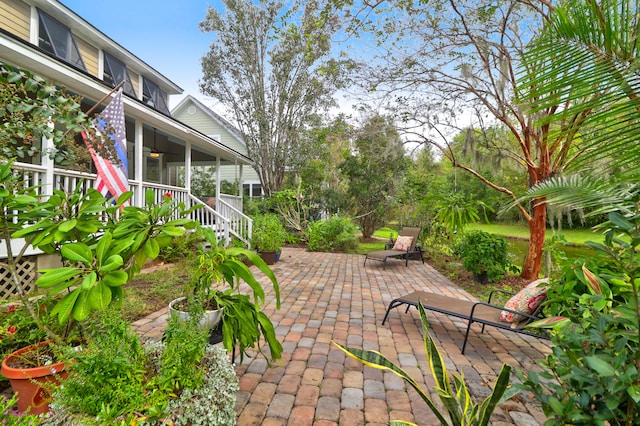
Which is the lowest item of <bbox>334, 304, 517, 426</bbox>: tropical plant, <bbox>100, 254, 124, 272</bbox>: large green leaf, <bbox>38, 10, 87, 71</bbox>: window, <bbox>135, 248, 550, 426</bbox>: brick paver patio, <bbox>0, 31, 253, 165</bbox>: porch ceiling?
<bbox>135, 248, 550, 426</bbox>: brick paver patio

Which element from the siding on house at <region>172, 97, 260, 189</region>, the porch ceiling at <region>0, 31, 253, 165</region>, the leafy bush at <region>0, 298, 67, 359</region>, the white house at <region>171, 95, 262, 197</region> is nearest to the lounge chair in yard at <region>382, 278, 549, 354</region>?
the leafy bush at <region>0, 298, 67, 359</region>

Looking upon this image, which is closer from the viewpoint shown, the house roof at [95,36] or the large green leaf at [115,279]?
the large green leaf at [115,279]

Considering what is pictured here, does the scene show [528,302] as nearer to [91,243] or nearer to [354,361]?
[354,361]

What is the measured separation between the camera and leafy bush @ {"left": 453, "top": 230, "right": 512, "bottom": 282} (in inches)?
232

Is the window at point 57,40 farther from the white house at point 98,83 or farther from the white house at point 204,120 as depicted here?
the white house at point 204,120

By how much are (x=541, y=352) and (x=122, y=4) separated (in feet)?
40.7

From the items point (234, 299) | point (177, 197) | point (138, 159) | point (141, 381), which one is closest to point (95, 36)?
point (138, 159)

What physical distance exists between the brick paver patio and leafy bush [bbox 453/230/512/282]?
893 millimetres

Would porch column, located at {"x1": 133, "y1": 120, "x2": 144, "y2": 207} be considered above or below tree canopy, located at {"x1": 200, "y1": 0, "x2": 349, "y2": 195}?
below

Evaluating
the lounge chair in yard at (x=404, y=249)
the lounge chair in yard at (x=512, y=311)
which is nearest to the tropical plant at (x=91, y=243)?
the lounge chair in yard at (x=512, y=311)

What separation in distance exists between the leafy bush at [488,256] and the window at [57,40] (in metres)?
9.66

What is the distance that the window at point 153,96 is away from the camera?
11.1 m

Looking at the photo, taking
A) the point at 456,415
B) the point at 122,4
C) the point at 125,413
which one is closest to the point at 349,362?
the point at 456,415

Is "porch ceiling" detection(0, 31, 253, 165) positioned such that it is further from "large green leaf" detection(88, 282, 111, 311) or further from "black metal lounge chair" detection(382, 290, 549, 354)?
"black metal lounge chair" detection(382, 290, 549, 354)
